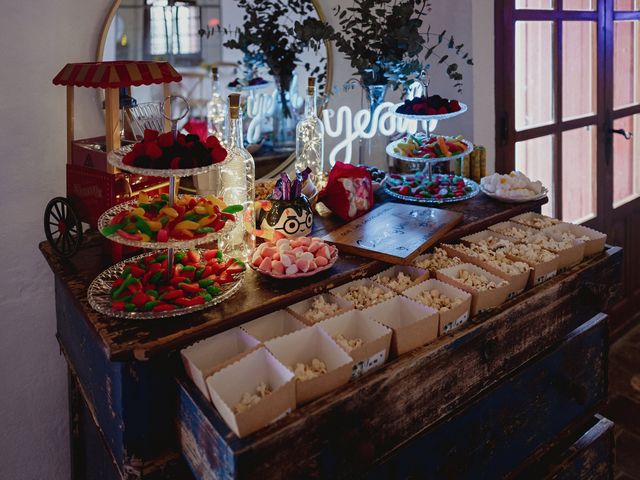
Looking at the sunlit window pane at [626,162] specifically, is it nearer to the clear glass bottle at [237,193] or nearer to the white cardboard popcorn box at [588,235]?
the white cardboard popcorn box at [588,235]

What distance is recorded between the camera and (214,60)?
7.77 feet

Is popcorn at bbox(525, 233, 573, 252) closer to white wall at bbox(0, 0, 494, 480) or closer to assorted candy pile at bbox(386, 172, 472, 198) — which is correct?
assorted candy pile at bbox(386, 172, 472, 198)

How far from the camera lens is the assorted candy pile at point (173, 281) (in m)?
1.28

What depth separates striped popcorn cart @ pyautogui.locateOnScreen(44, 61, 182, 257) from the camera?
1.44 m

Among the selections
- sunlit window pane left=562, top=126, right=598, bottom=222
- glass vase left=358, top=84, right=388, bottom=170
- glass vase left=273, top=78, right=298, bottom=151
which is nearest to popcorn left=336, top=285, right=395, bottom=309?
glass vase left=358, top=84, right=388, bottom=170

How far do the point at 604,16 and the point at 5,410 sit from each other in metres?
3.66

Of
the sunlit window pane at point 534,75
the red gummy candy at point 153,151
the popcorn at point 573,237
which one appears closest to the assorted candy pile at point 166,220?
the red gummy candy at point 153,151

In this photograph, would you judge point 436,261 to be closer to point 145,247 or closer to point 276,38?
point 145,247

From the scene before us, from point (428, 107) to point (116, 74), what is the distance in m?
1.10

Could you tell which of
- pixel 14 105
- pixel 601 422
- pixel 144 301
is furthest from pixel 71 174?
pixel 601 422

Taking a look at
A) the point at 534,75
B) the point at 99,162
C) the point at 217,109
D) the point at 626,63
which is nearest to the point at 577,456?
the point at 99,162

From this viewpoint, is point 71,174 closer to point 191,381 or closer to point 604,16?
point 191,381

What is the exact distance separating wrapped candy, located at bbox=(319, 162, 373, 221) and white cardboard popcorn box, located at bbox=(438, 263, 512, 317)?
1.47ft

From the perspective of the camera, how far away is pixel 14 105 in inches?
71.4
